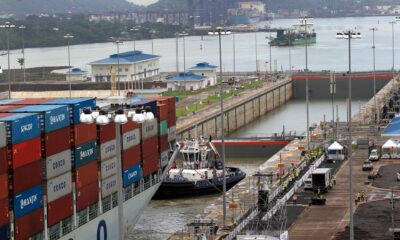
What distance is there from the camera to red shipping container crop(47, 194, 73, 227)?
28484 mm

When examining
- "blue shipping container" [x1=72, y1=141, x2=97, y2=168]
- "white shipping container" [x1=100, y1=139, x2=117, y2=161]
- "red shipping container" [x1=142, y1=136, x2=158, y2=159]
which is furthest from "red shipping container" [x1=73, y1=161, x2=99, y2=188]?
"red shipping container" [x1=142, y1=136, x2=158, y2=159]

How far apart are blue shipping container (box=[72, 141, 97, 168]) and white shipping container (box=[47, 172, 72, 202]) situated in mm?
599

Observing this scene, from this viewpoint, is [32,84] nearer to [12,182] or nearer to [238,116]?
[238,116]

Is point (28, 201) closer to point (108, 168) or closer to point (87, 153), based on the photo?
point (87, 153)

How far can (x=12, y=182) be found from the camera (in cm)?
2650

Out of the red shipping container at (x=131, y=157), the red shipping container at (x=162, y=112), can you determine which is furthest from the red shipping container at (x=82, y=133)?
the red shipping container at (x=162, y=112)

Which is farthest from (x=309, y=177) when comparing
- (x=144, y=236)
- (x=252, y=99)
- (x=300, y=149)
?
(x=252, y=99)

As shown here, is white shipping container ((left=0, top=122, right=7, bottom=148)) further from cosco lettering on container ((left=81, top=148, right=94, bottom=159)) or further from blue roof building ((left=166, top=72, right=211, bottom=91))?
blue roof building ((left=166, top=72, right=211, bottom=91))

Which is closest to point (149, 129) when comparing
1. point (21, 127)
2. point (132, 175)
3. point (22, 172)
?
point (132, 175)

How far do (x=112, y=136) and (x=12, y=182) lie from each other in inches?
245

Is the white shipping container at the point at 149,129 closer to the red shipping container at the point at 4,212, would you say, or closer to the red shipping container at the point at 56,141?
the red shipping container at the point at 56,141

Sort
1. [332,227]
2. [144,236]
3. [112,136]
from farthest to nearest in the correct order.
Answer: [144,236] → [332,227] → [112,136]

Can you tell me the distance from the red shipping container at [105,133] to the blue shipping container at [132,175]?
2.10 m

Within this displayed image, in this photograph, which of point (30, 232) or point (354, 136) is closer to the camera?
point (30, 232)
